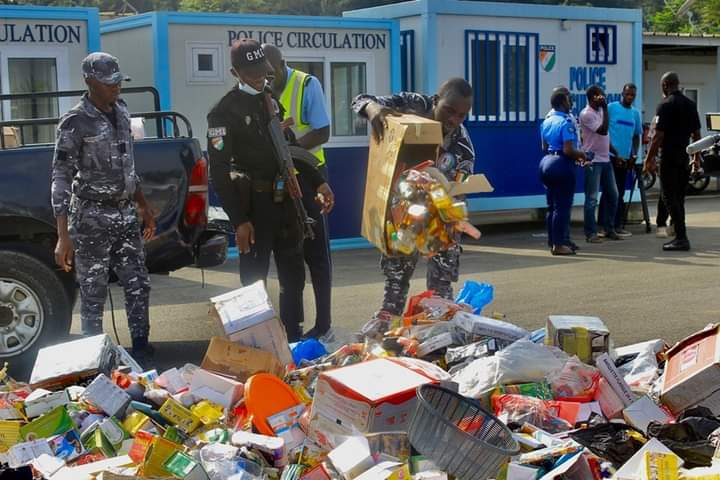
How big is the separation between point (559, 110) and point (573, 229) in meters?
3.65

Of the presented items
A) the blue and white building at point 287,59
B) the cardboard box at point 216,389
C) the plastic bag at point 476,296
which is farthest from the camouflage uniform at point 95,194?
the blue and white building at point 287,59

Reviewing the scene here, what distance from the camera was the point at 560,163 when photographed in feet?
39.9

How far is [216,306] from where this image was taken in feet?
19.8

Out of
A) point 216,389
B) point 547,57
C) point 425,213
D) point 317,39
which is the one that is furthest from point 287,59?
point 216,389

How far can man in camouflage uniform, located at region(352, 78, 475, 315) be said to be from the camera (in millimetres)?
6355

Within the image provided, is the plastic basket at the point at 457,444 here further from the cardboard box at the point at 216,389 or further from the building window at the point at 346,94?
the building window at the point at 346,94

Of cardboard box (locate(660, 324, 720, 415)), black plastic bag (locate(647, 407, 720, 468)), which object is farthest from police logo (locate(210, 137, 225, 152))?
black plastic bag (locate(647, 407, 720, 468))

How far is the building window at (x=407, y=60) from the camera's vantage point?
14539mm

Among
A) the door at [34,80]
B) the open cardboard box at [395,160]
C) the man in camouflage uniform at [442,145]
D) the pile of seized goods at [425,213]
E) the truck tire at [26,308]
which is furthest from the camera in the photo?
the door at [34,80]

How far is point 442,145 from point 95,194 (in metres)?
2.12

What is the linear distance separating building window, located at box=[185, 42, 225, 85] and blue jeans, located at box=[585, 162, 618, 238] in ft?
15.2

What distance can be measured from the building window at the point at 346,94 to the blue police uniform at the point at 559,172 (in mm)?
2579

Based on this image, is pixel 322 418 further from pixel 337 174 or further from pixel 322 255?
pixel 337 174

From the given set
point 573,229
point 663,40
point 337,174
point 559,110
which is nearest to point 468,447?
point 559,110
